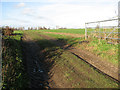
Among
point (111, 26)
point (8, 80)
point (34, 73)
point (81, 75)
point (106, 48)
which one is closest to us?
point (8, 80)

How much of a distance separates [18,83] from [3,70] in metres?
0.94

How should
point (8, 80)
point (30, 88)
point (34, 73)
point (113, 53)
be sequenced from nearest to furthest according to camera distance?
1. point (8, 80)
2. point (30, 88)
3. point (34, 73)
4. point (113, 53)

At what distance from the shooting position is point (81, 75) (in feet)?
19.3

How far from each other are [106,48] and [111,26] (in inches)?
145

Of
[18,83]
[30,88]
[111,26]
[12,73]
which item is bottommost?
[30,88]

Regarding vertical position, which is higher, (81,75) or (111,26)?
(111,26)

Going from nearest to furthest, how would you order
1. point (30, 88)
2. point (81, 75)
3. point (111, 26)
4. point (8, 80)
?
point (8, 80)
point (30, 88)
point (81, 75)
point (111, 26)

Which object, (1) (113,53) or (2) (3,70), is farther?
(1) (113,53)

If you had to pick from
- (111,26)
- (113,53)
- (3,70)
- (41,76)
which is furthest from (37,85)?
(111,26)

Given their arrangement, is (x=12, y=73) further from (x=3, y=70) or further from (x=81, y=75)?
(x=81, y=75)

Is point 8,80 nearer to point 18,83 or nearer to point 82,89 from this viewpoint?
point 18,83

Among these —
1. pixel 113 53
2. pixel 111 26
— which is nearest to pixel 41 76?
pixel 113 53

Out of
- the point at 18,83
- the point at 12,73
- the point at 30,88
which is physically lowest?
the point at 30,88

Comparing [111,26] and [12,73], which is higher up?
[111,26]
